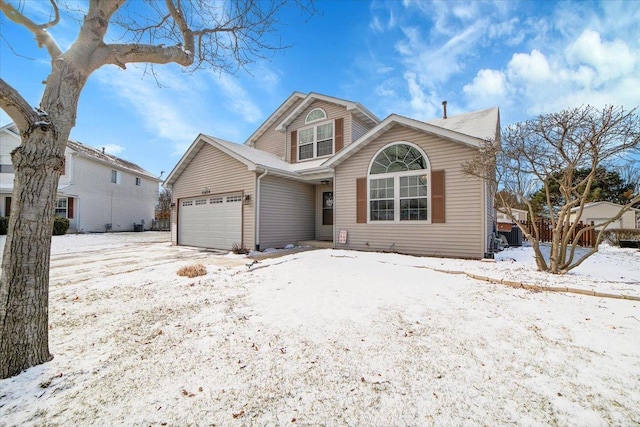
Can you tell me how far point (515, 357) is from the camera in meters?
2.55

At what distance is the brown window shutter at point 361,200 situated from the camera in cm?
939

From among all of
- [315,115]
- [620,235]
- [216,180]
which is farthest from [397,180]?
[620,235]

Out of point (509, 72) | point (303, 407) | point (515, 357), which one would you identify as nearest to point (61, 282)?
point (303, 407)

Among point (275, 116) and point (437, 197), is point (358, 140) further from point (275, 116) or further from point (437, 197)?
point (275, 116)

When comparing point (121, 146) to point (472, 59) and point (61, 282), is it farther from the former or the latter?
point (472, 59)

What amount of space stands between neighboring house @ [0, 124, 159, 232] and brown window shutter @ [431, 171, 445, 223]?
21250mm

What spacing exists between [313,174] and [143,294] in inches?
285

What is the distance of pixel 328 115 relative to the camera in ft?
40.0

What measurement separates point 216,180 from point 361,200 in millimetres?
5862

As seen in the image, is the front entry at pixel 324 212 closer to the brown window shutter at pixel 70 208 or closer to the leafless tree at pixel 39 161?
the leafless tree at pixel 39 161

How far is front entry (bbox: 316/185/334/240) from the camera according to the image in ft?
39.3

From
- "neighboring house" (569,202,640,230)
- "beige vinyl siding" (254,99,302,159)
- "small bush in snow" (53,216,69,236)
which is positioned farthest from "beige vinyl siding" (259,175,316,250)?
"neighboring house" (569,202,640,230)

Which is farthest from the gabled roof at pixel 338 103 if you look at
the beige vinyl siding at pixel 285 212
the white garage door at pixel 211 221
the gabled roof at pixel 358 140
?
the white garage door at pixel 211 221

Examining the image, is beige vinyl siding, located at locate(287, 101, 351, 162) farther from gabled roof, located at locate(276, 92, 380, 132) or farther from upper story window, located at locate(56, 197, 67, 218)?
upper story window, located at locate(56, 197, 67, 218)
